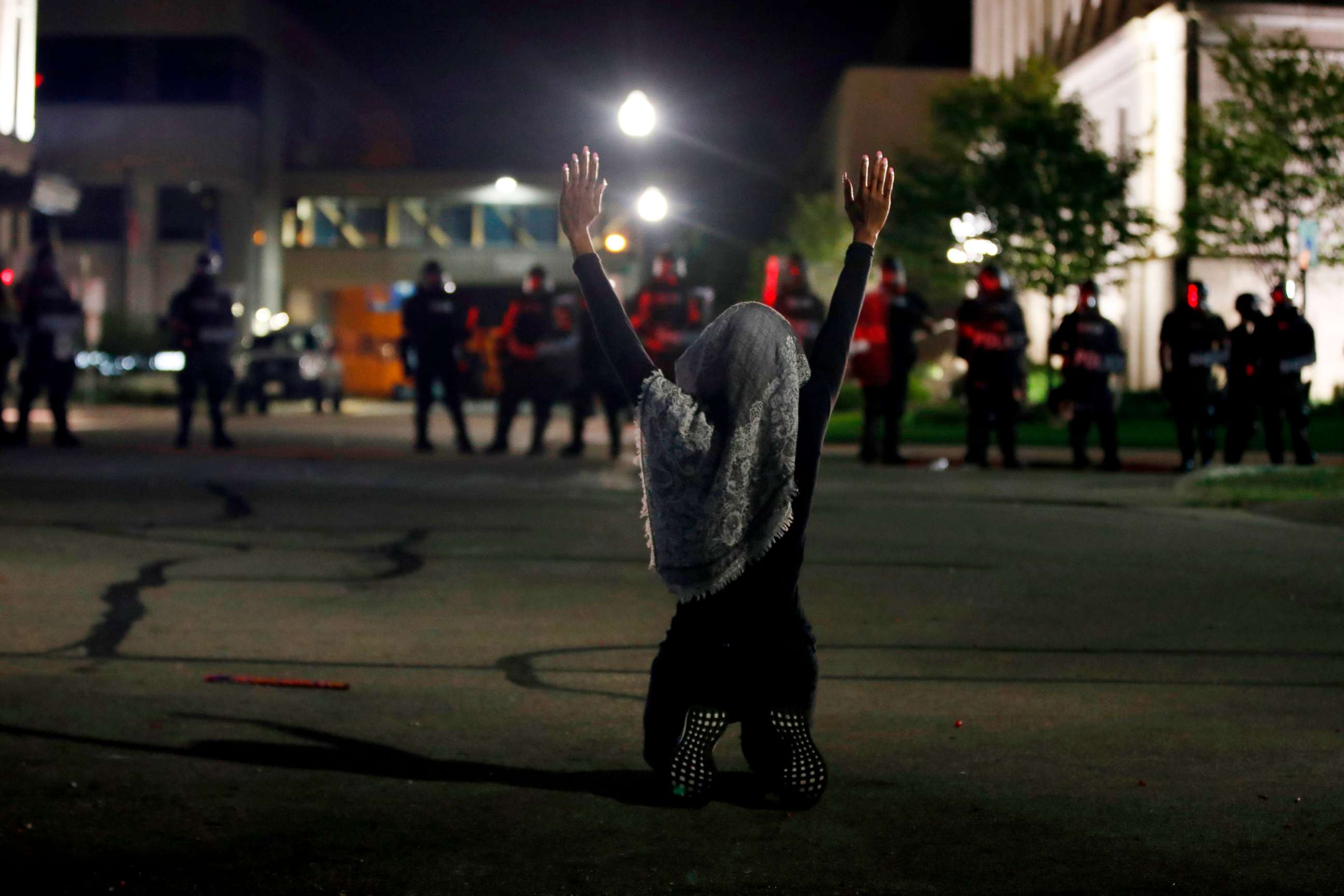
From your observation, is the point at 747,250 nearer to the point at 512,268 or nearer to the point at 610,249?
the point at 512,268

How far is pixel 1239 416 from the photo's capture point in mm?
17547

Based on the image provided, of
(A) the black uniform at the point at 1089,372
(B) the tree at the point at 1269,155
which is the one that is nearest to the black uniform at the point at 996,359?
(A) the black uniform at the point at 1089,372

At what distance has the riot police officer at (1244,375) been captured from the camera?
17.0m

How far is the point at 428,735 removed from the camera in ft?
19.1

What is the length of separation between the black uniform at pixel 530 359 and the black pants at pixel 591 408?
0.88 ft

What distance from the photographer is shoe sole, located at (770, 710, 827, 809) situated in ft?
16.0

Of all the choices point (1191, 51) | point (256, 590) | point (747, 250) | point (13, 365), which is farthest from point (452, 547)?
point (747, 250)

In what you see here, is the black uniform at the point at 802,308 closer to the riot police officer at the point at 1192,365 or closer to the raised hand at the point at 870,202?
the riot police officer at the point at 1192,365

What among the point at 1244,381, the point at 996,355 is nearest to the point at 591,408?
the point at 996,355

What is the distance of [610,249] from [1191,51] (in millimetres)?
19790

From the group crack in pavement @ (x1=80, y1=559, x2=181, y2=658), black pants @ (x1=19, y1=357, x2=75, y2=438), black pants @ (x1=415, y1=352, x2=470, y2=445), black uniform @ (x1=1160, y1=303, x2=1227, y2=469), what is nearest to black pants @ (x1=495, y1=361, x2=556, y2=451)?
black pants @ (x1=415, y1=352, x2=470, y2=445)

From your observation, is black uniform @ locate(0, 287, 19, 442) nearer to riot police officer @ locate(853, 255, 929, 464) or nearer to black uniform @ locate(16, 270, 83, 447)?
black uniform @ locate(16, 270, 83, 447)

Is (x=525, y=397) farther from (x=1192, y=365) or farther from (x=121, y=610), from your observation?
(x=121, y=610)

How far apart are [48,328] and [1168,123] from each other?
24.9 m
